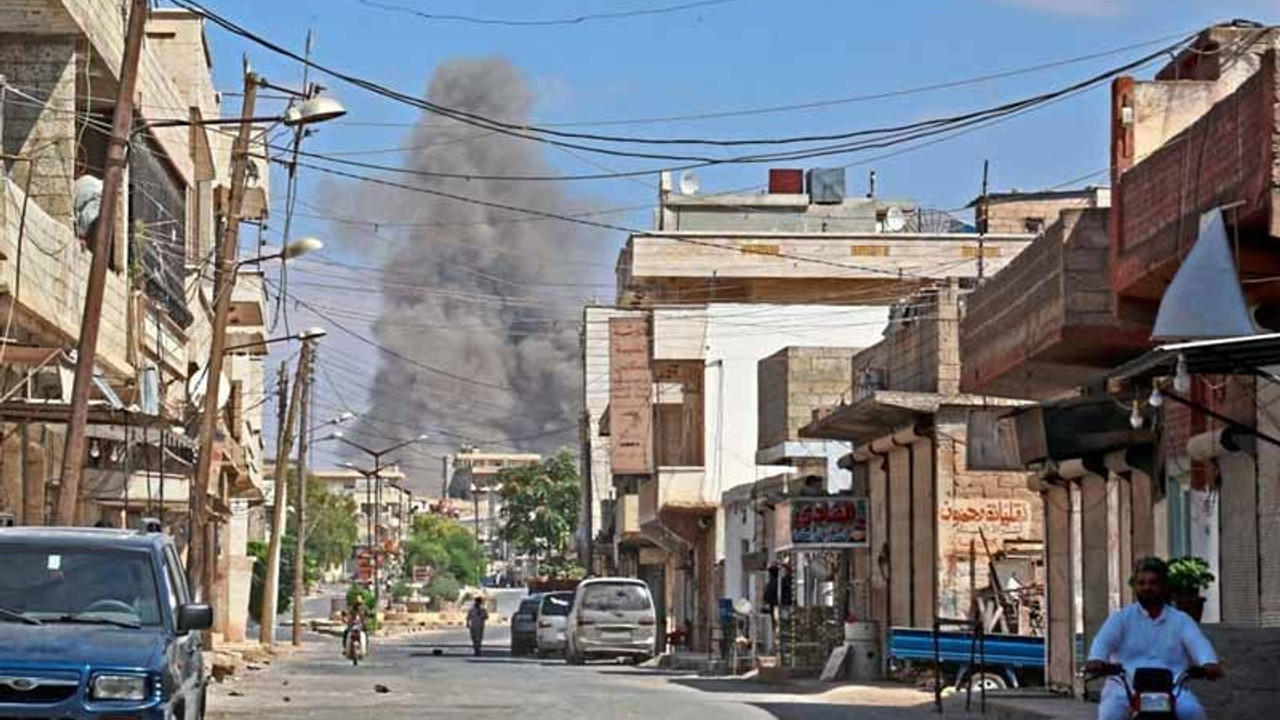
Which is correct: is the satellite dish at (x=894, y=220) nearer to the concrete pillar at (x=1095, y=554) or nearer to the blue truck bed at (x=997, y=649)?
the blue truck bed at (x=997, y=649)

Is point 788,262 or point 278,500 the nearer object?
point 278,500

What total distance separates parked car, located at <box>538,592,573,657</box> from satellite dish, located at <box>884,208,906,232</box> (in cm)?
2387

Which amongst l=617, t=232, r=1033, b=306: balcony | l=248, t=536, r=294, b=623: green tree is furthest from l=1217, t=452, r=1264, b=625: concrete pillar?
l=248, t=536, r=294, b=623: green tree

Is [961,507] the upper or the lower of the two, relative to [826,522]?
upper

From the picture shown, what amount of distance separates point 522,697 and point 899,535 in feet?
46.4

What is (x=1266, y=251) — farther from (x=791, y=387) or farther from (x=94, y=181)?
(x=791, y=387)

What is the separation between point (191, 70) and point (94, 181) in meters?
16.1


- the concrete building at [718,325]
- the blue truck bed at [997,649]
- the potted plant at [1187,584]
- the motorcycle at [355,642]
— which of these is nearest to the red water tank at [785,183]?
the concrete building at [718,325]

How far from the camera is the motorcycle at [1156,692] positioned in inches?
549

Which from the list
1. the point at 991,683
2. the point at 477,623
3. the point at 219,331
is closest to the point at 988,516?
the point at 991,683

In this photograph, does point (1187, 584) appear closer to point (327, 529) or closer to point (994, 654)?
point (994, 654)

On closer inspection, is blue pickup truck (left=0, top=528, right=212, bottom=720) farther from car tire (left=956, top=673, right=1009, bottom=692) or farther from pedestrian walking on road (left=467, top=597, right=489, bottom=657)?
pedestrian walking on road (left=467, top=597, right=489, bottom=657)

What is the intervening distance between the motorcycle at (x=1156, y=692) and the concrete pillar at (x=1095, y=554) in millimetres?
17636

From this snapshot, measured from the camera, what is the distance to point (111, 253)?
3388cm
